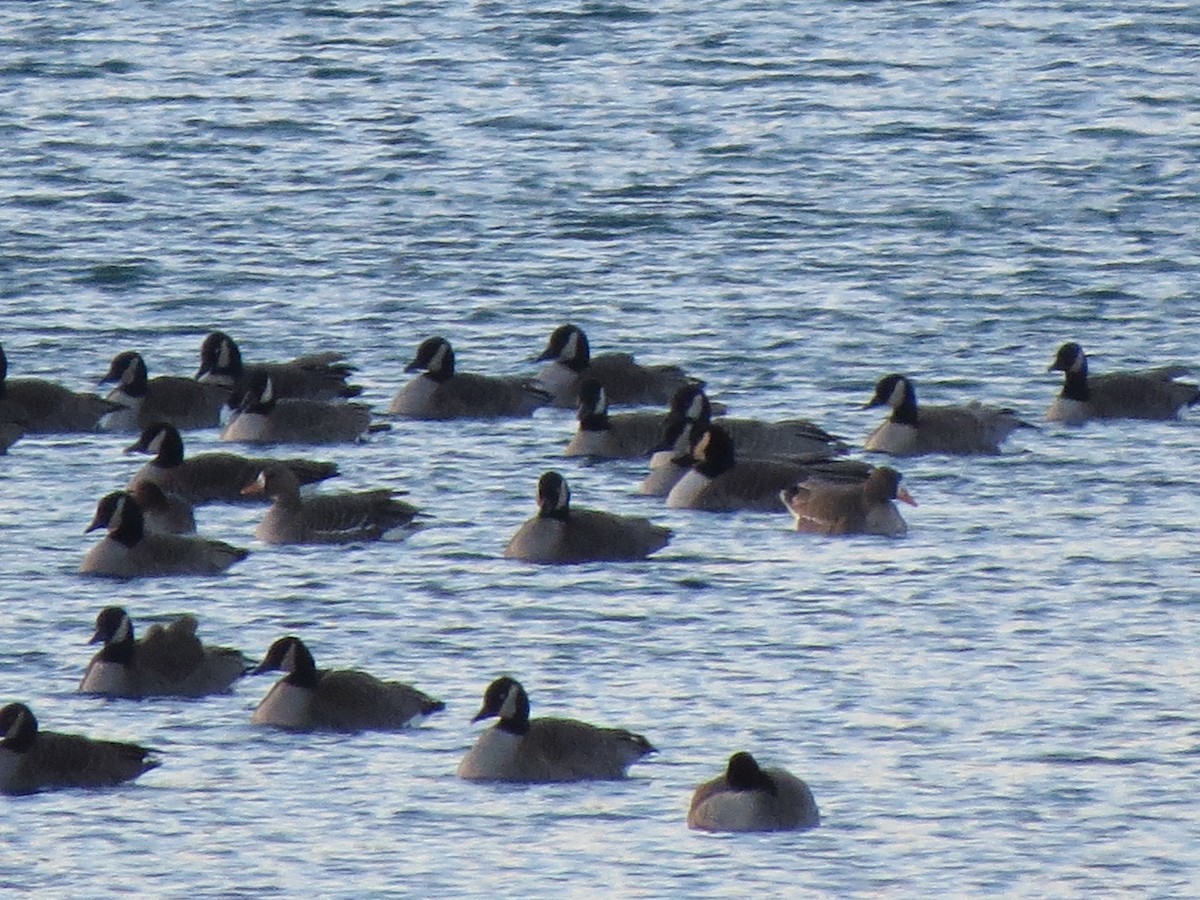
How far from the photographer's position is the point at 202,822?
52.7 feet

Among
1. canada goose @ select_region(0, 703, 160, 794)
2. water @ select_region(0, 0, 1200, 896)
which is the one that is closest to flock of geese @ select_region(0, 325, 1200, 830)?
canada goose @ select_region(0, 703, 160, 794)

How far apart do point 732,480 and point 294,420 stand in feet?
12.8

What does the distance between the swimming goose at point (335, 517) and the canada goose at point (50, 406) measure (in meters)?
3.95

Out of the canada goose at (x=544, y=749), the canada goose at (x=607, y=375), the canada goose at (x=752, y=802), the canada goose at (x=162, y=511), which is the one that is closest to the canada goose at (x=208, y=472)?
the canada goose at (x=162, y=511)

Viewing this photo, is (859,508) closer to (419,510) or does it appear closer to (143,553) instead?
(419,510)

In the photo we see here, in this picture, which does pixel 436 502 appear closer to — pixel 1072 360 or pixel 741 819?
pixel 1072 360

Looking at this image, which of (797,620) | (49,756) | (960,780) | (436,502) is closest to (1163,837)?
(960,780)

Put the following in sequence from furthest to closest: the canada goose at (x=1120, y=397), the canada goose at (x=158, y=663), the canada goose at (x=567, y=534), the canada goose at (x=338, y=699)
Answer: the canada goose at (x=1120, y=397)
the canada goose at (x=567, y=534)
the canada goose at (x=158, y=663)
the canada goose at (x=338, y=699)

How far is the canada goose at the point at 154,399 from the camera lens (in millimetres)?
25328

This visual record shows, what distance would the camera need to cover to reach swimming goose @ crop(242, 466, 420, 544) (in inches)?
843

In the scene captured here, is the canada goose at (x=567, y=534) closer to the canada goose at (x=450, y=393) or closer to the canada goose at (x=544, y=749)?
the canada goose at (x=544, y=749)

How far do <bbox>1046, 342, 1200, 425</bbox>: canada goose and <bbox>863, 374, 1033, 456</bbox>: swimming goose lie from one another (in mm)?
1310

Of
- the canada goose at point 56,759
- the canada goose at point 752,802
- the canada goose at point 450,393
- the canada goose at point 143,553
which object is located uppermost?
the canada goose at point 450,393

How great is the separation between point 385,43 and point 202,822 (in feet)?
106
